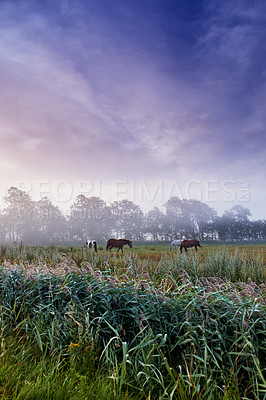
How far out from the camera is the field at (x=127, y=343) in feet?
7.90

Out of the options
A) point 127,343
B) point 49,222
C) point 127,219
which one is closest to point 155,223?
point 127,219

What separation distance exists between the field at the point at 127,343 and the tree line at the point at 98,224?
66264 mm

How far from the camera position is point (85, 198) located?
7931cm

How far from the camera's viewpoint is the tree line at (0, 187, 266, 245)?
7012 cm

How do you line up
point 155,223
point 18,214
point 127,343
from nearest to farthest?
point 127,343 < point 18,214 < point 155,223

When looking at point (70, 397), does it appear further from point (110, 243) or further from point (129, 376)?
point (110, 243)

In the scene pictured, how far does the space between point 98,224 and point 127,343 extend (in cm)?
7258

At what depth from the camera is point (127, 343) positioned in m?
3.20

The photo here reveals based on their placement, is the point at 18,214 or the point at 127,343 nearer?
the point at 127,343

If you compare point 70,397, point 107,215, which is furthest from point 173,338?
point 107,215

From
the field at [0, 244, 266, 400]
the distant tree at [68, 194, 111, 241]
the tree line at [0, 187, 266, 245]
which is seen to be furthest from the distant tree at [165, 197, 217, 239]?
the field at [0, 244, 266, 400]

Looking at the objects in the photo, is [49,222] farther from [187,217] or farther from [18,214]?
[187,217]

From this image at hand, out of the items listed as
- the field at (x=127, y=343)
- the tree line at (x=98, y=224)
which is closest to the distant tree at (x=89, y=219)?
the tree line at (x=98, y=224)

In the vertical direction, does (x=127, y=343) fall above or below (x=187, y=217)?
below
